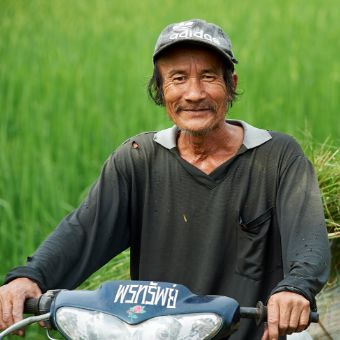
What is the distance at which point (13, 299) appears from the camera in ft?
7.95

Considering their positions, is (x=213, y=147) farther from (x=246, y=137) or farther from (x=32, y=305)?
(x=32, y=305)

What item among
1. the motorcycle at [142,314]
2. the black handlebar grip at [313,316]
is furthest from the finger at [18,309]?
the black handlebar grip at [313,316]

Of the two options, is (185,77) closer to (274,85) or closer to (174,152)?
(174,152)

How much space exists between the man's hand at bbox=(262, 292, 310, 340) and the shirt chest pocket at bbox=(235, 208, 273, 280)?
555 mm

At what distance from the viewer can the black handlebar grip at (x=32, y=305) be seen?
2377mm

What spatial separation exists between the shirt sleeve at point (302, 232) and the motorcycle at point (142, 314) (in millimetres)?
186

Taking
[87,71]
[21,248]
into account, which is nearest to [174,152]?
[21,248]

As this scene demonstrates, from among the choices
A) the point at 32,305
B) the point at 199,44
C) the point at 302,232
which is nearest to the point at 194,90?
the point at 199,44

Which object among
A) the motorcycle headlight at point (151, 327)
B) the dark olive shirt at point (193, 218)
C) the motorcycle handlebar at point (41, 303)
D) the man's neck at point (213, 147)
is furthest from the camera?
the man's neck at point (213, 147)

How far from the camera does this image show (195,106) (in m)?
2.79

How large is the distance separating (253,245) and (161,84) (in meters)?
0.50

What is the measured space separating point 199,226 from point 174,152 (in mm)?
218

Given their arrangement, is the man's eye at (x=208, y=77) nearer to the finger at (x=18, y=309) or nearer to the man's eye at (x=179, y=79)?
the man's eye at (x=179, y=79)

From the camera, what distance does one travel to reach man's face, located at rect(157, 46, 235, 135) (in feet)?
9.11
